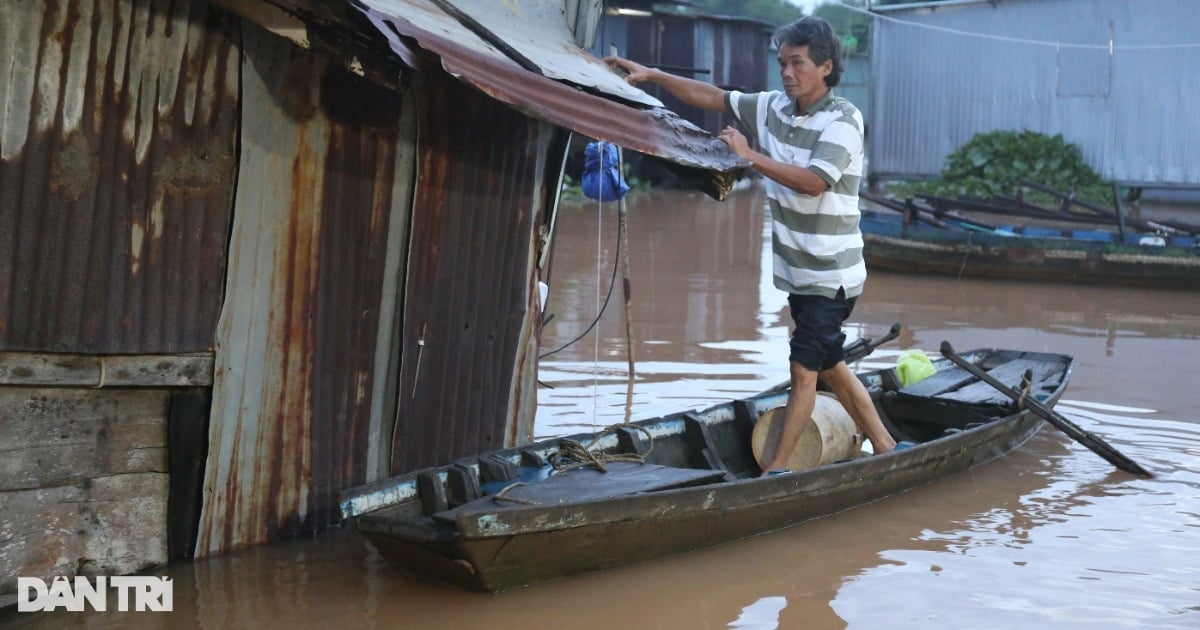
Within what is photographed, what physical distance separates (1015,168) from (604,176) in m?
11.5

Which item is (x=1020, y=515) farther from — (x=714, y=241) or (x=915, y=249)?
(x=714, y=241)

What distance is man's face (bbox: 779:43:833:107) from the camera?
17.9ft

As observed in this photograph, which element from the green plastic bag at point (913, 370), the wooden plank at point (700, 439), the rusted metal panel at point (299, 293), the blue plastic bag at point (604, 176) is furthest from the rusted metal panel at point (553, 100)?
the blue plastic bag at point (604, 176)

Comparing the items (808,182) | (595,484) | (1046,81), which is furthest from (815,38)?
(1046,81)

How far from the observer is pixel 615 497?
4594mm

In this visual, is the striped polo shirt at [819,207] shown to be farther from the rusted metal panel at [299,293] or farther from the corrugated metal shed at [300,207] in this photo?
the rusted metal panel at [299,293]

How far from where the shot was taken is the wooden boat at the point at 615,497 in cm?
441

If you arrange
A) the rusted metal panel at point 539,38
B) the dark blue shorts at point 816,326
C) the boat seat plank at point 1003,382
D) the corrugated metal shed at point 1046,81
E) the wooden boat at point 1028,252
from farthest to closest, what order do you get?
the corrugated metal shed at point 1046,81 < the wooden boat at point 1028,252 < the boat seat plank at point 1003,382 < the dark blue shorts at point 816,326 < the rusted metal panel at point 539,38

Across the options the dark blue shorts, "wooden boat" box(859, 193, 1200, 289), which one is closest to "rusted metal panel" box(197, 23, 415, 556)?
the dark blue shorts

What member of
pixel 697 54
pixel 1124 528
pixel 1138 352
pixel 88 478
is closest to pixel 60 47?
pixel 88 478

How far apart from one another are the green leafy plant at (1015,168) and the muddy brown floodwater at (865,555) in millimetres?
7373

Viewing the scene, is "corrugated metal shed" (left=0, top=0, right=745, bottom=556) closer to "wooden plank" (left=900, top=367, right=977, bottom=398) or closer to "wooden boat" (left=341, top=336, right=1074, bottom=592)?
"wooden boat" (left=341, top=336, right=1074, bottom=592)

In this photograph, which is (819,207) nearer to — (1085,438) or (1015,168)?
(1085,438)

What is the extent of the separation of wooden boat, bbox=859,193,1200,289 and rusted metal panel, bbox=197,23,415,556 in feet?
32.1
